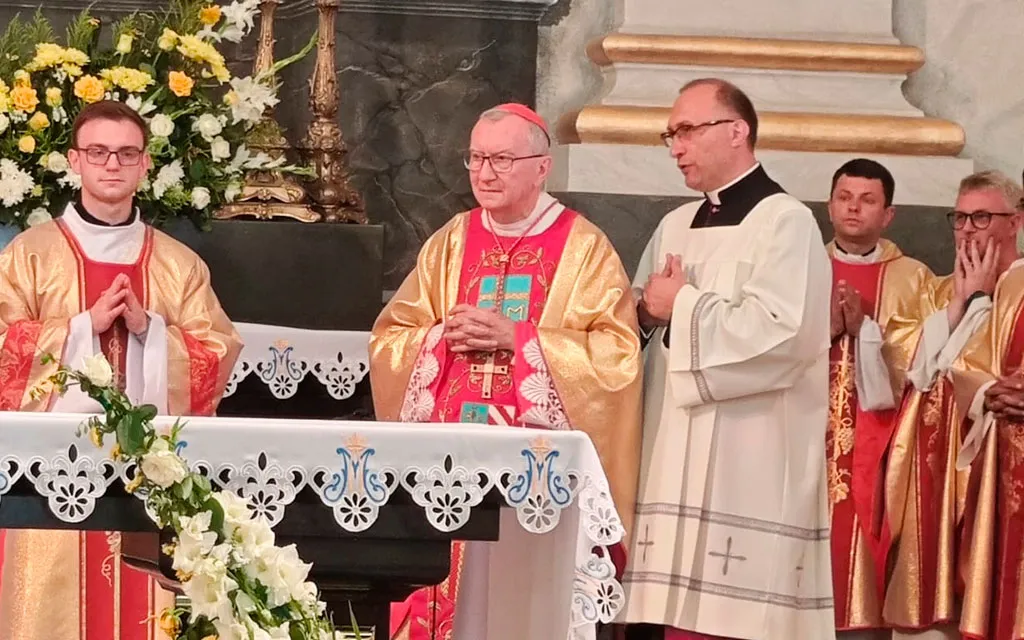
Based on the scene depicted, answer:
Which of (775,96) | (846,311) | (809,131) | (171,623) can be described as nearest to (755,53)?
(775,96)

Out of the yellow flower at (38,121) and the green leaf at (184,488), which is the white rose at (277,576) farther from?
the yellow flower at (38,121)

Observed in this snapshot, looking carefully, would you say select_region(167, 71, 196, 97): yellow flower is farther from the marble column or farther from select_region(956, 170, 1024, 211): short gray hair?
select_region(956, 170, 1024, 211): short gray hair

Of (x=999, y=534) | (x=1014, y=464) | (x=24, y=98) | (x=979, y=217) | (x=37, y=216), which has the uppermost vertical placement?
(x=24, y=98)

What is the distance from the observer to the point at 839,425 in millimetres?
6148

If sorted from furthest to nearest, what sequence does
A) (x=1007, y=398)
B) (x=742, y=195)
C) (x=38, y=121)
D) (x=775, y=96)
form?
1. (x=775, y=96)
2. (x=38, y=121)
3. (x=1007, y=398)
4. (x=742, y=195)

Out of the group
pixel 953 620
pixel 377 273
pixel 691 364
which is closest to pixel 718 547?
pixel 691 364

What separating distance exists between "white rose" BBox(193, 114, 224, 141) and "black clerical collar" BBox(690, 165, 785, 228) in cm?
169

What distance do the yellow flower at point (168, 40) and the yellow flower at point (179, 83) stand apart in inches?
4.8

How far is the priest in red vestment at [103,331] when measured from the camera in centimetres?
488

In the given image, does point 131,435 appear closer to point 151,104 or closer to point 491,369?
point 491,369

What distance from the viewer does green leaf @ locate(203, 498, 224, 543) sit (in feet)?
6.64

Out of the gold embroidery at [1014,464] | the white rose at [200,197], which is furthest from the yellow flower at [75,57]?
the gold embroidery at [1014,464]

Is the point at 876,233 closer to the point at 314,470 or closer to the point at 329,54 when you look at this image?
the point at 329,54

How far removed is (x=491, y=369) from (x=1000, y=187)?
2003 millimetres
